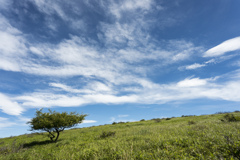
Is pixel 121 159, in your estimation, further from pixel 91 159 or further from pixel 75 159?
pixel 75 159

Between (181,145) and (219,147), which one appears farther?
(181,145)

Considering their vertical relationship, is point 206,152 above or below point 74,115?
below

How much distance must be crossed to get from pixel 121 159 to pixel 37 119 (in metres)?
19.0

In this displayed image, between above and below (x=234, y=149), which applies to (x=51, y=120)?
above

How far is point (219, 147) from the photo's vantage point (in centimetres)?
634

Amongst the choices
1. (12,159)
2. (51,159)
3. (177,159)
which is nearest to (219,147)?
(177,159)

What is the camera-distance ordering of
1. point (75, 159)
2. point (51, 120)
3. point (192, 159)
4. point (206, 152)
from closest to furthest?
point (192, 159) → point (206, 152) → point (75, 159) → point (51, 120)

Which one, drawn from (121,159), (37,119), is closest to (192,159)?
(121,159)

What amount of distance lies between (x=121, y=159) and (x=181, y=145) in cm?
384

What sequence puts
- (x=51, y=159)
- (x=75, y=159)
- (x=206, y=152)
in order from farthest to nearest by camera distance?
1. (x=51, y=159)
2. (x=75, y=159)
3. (x=206, y=152)

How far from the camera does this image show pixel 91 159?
7.41m

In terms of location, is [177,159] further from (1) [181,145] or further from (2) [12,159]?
(2) [12,159]

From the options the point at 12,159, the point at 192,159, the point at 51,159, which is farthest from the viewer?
the point at 12,159

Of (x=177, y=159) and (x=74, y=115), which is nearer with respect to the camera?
(x=177, y=159)
